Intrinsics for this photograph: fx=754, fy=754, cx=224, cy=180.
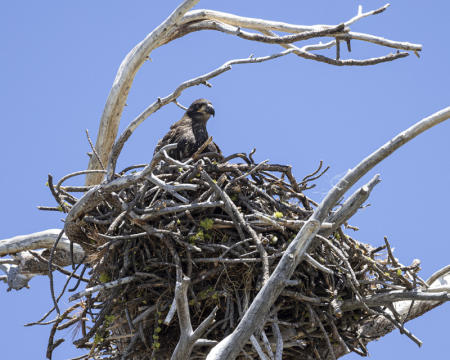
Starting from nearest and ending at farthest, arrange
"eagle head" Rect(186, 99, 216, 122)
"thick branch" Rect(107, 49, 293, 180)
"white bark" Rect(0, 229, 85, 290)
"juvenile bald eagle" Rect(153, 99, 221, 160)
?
1. "thick branch" Rect(107, 49, 293, 180)
2. "juvenile bald eagle" Rect(153, 99, 221, 160)
3. "eagle head" Rect(186, 99, 216, 122)
4. "white bark" Rect(0, 229, 85, 290)

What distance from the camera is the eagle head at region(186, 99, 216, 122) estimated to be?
828cm

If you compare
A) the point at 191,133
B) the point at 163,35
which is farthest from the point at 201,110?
the point at 163,35

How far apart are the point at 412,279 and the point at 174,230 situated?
217 cm

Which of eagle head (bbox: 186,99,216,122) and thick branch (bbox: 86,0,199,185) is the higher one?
thick branch (bbox: 86,0,199,185)

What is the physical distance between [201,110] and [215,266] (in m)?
2.79

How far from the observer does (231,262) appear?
5.78 meters

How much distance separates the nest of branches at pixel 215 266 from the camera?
232 inches

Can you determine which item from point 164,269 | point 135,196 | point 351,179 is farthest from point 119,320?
point 351,179

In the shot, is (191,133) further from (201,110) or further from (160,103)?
(160,103)

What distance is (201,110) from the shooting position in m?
8.31

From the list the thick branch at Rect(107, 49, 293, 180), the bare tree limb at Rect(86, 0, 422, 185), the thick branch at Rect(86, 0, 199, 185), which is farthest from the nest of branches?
the thick branch at Rect(86, 0, 199, 185)

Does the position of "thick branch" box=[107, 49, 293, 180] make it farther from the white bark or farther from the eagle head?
the white bark

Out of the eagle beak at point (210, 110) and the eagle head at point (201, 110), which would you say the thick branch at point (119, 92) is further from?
the eagle beak at point (210, 110)

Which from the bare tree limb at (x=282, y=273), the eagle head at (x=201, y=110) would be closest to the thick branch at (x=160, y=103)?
the bare tree limb at (x=282, y=273)
